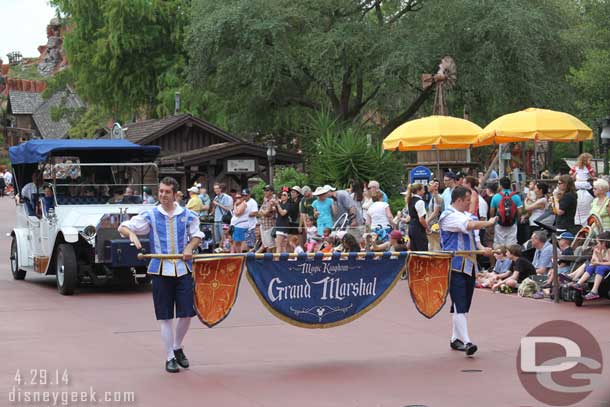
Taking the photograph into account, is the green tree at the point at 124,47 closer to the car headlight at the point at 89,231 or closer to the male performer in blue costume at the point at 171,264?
the car headlight at the point at 89,231

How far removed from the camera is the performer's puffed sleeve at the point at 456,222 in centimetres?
1086

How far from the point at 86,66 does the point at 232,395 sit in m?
42.0

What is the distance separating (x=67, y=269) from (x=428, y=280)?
25.8 feet

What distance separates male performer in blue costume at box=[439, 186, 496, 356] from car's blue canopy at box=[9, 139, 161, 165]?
960 centimetres

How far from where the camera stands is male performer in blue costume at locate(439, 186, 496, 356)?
1077cm

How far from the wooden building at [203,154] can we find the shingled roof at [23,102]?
73.6 meters

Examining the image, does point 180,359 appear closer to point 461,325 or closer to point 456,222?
point 461,325

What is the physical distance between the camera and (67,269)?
1683 cm

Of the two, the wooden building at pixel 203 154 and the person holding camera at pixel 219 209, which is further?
the wooden building at pixel 203 154

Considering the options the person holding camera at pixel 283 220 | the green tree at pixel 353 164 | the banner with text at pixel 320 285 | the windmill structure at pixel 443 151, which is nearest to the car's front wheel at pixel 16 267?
the person holding camera at pixel 283 220

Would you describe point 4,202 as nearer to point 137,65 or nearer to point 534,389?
point 137,65

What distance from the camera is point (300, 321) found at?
10.4 metres

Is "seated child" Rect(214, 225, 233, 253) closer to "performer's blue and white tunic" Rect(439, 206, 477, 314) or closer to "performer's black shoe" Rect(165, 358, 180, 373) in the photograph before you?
"performer's blue and white tunic" Rect(439, 206, 477, 314)

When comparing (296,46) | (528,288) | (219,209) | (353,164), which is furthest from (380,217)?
(296,46)
